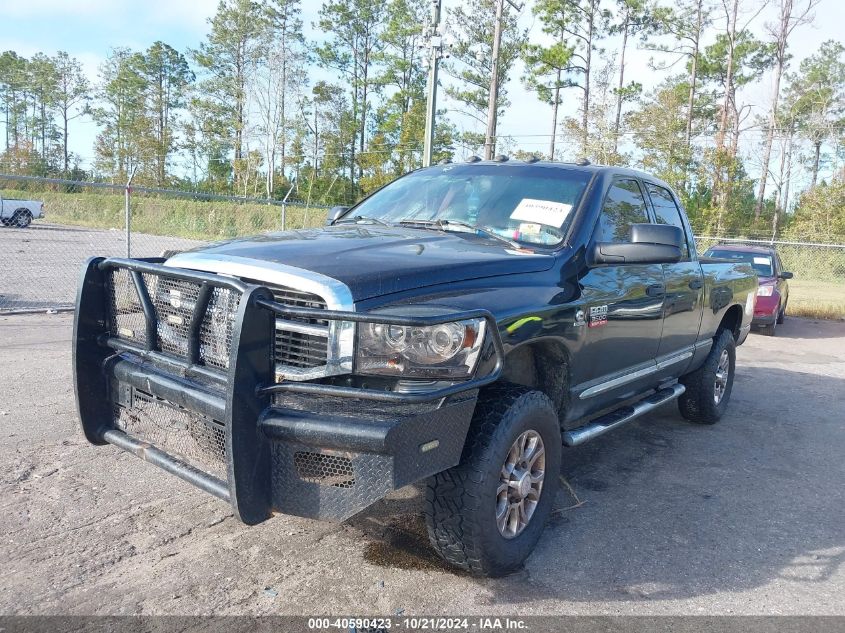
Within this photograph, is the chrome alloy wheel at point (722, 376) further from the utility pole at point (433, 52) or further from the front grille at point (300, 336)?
the utility pole at point (433, 52)

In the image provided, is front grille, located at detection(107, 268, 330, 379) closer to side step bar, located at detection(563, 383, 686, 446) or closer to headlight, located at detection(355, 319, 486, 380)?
headlight, located at detection(355, 319, 486, 380)

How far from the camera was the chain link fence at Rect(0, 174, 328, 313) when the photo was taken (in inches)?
453

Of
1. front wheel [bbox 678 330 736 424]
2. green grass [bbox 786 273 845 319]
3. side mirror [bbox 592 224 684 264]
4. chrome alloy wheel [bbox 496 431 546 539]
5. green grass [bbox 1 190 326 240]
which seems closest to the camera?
chrome alloy wheel [bbox 496 431 546 539]

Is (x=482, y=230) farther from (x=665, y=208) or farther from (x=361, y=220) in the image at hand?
(x=665, y=208)

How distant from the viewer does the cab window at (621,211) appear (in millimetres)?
4086

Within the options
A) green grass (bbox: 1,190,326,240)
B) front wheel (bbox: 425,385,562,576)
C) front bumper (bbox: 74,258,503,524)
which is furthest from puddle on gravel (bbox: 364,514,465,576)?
green grass (bbox: 1,190,326,240)

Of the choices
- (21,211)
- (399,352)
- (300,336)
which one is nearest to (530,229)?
(399,352)

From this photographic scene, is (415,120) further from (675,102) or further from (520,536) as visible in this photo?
(520,536)

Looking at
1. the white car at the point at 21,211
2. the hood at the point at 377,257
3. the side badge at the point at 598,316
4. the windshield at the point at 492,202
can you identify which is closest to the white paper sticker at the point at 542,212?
the windshield at the point at 492,202

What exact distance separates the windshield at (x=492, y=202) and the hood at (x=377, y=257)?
0.81 feet

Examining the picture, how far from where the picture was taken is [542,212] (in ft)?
→ 12.9

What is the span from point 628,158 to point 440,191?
32.1 m

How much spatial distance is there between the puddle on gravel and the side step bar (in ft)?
2.95

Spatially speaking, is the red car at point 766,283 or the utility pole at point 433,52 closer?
the red car at point 766,283
